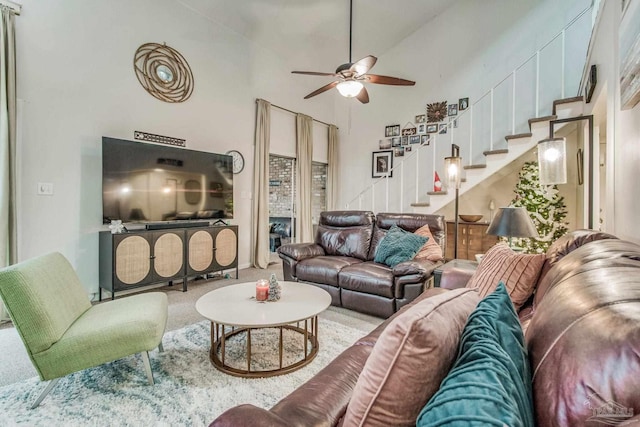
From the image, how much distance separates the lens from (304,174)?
19.5 ft

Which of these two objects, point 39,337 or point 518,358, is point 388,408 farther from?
point 39,337

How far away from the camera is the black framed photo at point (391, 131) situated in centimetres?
618

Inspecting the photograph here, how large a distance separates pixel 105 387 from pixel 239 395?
2.61 feet

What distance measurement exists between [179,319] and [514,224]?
305cm

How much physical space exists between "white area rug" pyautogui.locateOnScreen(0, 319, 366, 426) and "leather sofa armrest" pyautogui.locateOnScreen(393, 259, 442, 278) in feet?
3.30

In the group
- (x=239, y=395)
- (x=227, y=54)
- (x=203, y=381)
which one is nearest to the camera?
(x=239, y=395)

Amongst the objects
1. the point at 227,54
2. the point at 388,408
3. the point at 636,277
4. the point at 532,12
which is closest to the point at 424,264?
the point at 636,277

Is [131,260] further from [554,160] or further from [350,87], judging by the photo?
[554,160]

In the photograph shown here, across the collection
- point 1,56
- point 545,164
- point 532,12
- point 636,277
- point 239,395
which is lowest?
point 239,395

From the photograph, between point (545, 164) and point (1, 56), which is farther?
point (1, 56)

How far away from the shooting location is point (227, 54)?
468 cm

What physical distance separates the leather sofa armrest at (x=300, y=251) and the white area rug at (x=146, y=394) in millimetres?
1477

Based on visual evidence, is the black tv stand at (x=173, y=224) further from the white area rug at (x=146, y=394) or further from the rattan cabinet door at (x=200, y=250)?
the white area rug at (x=146, y=394)

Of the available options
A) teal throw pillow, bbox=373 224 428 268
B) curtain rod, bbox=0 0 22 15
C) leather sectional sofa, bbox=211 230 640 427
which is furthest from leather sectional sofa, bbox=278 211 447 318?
curtain rod, bbox=0 0 22 15
